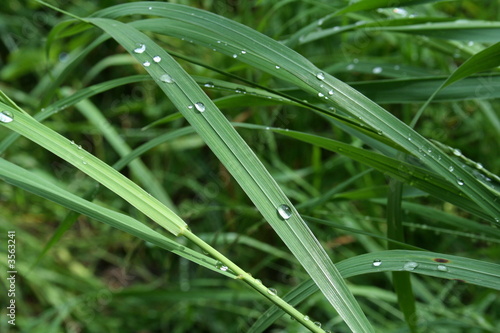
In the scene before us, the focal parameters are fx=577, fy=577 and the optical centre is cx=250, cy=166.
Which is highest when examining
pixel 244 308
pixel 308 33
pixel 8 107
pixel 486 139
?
pixel 486 139

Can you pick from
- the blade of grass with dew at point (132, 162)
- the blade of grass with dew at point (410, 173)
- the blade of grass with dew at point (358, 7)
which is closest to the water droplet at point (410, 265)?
the blade of grass with dew at point (410, 173)

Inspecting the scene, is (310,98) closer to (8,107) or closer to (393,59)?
(8,107)

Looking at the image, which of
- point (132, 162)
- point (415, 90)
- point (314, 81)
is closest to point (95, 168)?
point (314, 81)

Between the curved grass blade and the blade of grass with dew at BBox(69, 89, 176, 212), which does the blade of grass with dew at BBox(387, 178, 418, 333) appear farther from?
the blade of grass with dew at BBox(69, 89, 176, 212)

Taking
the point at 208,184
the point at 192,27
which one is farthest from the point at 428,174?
the point at 208,184

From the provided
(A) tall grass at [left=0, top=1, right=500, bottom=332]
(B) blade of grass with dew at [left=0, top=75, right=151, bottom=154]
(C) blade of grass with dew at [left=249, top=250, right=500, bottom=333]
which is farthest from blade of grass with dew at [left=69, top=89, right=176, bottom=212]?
(C) blade of grass with dew at [left=249, top=250, right=500, bottom=333]

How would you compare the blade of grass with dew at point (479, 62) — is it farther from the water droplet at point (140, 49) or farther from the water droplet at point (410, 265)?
the water droplet at point (140, 49)

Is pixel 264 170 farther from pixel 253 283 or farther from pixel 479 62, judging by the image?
pixel 479 62

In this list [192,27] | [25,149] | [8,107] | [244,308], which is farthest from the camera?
[25,149]
